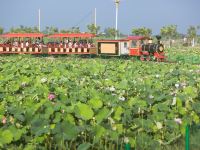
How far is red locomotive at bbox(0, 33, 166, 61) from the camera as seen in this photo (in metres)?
28.9

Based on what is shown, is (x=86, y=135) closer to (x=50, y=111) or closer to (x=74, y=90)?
(x=50, y=111)

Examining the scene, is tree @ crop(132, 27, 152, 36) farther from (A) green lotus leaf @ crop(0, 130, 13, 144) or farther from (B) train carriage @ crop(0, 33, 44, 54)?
(A) green lotus leaf @ crop(0, 130, 13, 144)

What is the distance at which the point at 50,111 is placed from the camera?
5.36 m

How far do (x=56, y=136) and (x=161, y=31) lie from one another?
228ft

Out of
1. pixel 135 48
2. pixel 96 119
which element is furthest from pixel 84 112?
pixel 135 48

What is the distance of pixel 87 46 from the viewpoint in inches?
1197

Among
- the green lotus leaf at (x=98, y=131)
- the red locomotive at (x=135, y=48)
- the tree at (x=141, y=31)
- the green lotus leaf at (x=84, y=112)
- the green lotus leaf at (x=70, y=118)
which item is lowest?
the green lotus leaf at (x=98, y=131)

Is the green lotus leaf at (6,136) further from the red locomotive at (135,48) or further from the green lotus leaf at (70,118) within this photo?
the red locomotive at (135,48)

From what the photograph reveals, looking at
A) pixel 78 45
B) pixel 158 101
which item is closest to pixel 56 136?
pixel 158 101

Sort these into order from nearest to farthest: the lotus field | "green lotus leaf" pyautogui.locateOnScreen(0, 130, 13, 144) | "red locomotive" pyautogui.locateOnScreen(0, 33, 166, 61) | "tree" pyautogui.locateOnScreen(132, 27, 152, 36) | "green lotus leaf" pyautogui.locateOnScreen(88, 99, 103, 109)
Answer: "green lotus leaf" pyautogui.locateOnScreen(0, 130, 13, 144) → the lotus field → "green lotus leaf" pyautogui.locateOnScreen(88, 99, 103, 109) → "red locomotive" pyautogui.locateOnScreen(0, 33, 166, 61) → "tree" pyautogui.locateOnScreen(132, 27, 152, 36)

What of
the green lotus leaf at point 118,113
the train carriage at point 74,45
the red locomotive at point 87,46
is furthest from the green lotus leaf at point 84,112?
the train carriage at point 74,45

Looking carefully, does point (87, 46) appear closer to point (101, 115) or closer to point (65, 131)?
point (101, 115)

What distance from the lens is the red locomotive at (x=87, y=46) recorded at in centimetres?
2888

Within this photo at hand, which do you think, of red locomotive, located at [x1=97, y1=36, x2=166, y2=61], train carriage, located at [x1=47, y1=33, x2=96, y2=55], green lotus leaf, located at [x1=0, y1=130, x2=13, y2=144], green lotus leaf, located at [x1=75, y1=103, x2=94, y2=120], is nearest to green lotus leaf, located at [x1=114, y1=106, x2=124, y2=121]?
green lotus leaf, located at [x1=75, y1=103, x2=94, y2=120]
